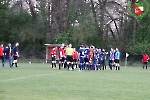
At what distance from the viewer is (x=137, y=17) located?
55.2m

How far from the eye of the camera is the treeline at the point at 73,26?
2249 inches

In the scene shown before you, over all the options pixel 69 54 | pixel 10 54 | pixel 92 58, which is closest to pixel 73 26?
pixel 92 58

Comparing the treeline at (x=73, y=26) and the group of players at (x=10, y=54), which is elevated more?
the treeline at (x=73, y=26)

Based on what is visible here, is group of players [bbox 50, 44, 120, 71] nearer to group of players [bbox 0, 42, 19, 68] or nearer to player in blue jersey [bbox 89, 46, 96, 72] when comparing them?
player in blue jersey [bbox 89, 46, 96, 72]

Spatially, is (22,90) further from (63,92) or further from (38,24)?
(38,24)

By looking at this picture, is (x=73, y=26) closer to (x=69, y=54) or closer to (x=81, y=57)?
(x=81, y=57)

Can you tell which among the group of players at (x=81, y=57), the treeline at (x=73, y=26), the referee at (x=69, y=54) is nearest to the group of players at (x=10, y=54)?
the group of players at (x=81, y=57)

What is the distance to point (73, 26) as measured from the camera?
194ft

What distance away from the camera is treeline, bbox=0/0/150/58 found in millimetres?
57125

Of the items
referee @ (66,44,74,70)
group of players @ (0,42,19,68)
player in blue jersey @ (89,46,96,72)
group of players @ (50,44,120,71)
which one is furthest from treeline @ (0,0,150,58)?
referee @ (66,44,74,70)

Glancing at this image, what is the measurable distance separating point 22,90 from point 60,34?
134 feet

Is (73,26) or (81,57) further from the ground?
(73,26)

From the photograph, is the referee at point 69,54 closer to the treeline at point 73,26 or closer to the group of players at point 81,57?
the group of players at point 81,57

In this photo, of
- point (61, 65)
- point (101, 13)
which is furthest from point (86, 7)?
point (61, 65)
